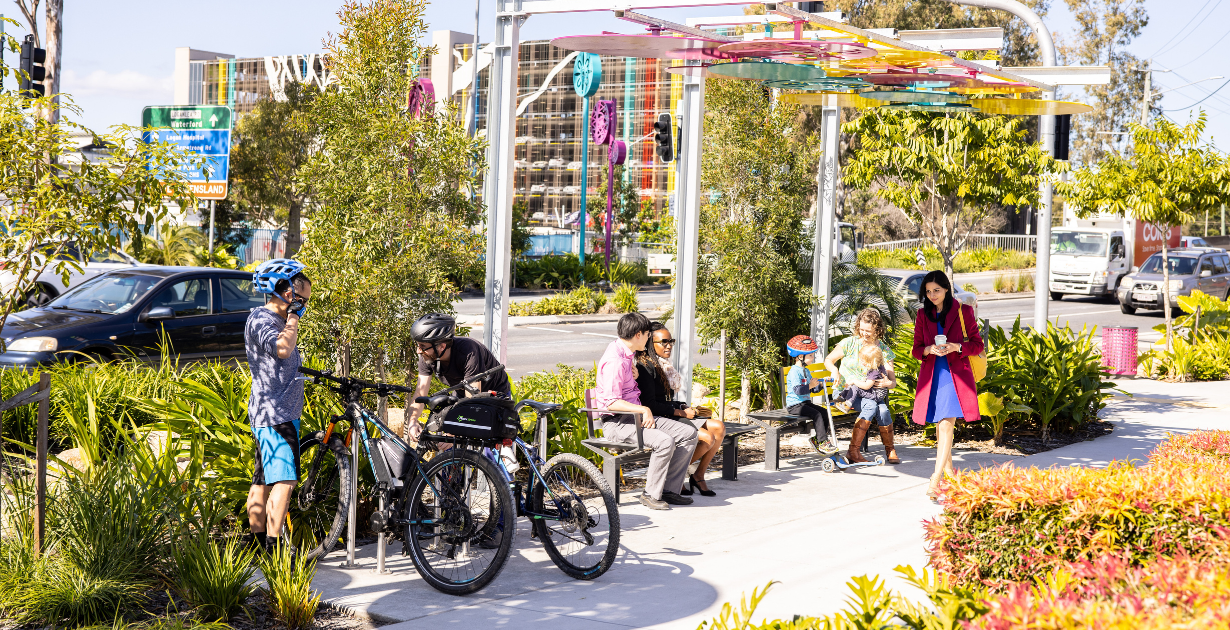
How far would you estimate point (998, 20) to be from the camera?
45.0 m

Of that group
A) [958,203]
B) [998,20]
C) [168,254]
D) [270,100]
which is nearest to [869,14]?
[998,20]

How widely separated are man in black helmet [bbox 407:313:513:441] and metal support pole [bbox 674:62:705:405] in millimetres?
2596

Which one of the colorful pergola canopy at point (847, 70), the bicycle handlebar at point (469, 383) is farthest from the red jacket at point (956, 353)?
Result: the bicycle handlebar at point (469, 383)

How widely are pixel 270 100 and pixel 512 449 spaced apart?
88.0 ft

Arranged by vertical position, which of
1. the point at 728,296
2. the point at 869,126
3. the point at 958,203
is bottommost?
the point at 728,296

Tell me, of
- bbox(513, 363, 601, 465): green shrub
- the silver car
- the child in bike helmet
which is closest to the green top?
the child in bike helmet

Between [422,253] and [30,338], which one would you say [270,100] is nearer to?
[30,338]

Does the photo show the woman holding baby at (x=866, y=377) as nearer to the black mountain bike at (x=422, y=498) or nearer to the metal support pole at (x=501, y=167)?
the metal support pole at (x=501, y=167)

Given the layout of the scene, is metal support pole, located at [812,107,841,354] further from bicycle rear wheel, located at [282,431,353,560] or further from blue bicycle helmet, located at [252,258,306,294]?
blue bicycle helmet, located at [252,258,306,294]

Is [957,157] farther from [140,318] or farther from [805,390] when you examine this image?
[140,318]

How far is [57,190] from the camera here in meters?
4.87

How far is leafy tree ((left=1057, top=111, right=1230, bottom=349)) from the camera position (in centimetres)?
1636

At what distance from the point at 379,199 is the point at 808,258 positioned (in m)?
4.82

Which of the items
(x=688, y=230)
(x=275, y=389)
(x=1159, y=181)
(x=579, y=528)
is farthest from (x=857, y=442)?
(x=1159, y=181)
